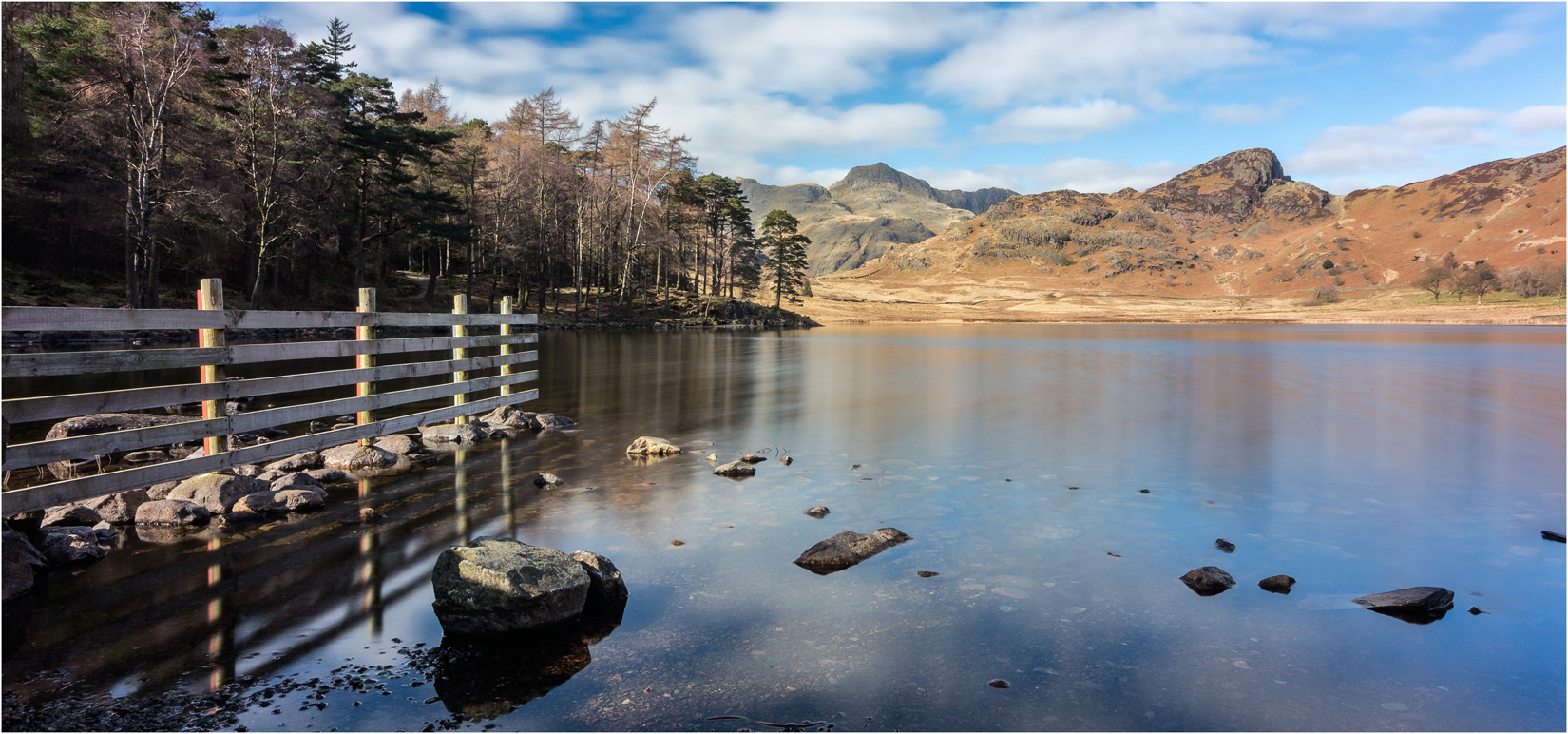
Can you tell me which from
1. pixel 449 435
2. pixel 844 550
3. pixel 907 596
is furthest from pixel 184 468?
pixel 907 596

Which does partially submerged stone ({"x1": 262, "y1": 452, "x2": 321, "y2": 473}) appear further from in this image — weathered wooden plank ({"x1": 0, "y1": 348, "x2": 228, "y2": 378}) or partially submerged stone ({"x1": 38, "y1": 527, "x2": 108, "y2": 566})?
partially submerged stone ({"x1": 38, "y1": 527, "x2": 108, "y2": 566})

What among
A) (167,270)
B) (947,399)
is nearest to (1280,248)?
(947,399)

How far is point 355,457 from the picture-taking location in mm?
9992

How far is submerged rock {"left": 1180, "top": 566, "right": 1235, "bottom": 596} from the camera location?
5969mm

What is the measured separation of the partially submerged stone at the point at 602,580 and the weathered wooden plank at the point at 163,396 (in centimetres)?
419

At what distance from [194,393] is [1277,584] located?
410 inches

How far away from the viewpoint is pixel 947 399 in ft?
62.4

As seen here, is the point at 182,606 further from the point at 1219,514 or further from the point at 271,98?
the point at 271,98

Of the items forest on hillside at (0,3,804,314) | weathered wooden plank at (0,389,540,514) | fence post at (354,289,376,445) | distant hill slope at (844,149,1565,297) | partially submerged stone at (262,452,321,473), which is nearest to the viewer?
weathered wooden plank at (0,389,540,514)

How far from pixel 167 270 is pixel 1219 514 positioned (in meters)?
51.4

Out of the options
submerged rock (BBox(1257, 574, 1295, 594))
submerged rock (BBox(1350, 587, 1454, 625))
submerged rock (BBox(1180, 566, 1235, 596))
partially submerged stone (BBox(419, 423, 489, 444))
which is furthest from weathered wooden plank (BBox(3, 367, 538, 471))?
submerged rock (BBox(1350, 587, 1454, 625))

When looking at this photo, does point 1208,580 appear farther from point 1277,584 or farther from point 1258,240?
point 1258,240

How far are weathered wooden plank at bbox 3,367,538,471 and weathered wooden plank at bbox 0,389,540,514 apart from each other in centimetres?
24

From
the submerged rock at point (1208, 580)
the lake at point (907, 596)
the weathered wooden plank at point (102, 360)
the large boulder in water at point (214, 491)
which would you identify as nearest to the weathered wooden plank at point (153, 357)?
the weathered wooden plank at point (102, 360)
